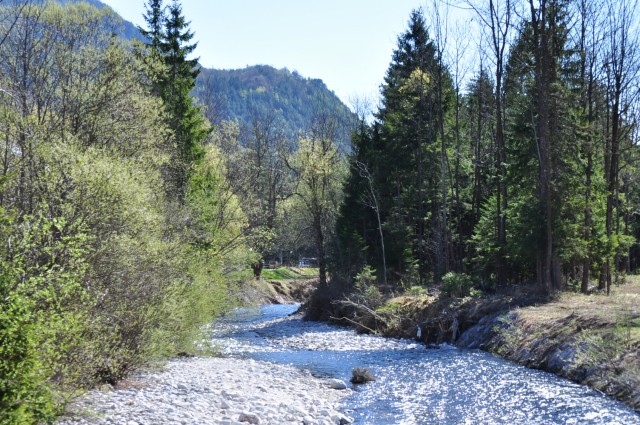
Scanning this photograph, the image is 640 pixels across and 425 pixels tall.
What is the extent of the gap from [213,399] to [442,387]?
18.5ft

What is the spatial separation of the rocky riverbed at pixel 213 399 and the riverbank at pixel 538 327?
18.0 feet

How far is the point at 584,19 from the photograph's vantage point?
23.5m

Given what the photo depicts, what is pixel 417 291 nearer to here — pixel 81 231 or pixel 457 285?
pixel 457 285

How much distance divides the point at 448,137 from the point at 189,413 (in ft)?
90.1

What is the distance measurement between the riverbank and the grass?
33780mm

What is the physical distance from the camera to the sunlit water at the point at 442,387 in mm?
10531

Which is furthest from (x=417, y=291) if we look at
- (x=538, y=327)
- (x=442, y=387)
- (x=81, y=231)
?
(x=81, y=231)

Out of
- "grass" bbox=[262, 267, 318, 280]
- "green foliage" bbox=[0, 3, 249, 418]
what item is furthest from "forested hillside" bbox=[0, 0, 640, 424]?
"grass" bbox=[262, 267, 318, 280]

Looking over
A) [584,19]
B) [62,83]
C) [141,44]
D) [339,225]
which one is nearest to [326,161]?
[339,225]

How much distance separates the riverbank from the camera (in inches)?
476

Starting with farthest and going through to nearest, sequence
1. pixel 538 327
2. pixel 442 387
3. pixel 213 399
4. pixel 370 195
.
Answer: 1. pixel 370 195
2. pixel 538 327
3. pixel 442 387
4. pixel 213 399

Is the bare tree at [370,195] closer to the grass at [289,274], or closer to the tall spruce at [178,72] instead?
the tall spruce at [178,72]

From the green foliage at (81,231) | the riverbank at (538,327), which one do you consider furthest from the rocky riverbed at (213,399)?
the riverbank at (538,327)

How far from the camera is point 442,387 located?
13398 mm
